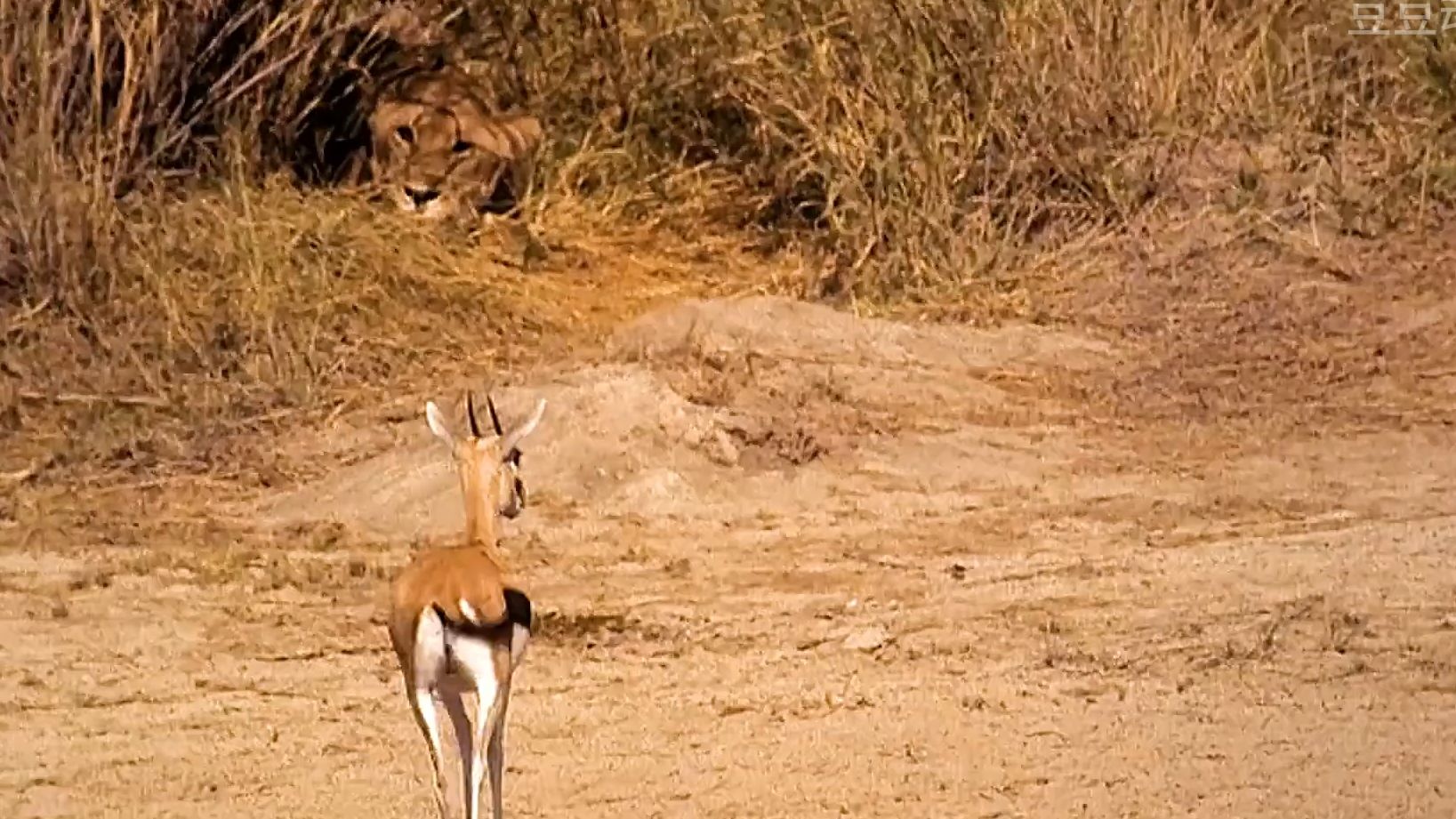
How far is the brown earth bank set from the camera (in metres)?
5.31

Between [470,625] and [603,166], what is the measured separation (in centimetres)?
729

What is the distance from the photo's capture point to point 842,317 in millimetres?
9227

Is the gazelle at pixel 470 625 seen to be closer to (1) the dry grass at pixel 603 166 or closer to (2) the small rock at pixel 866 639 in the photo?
(2) the small rock at pixel 866 639

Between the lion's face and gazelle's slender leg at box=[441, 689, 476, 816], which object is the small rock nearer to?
gazelle's slender leg at box=[441, 689, 476, 816]

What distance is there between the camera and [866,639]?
624 cm

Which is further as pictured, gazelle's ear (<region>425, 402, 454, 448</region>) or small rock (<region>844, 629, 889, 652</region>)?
small rock (<region>844, 629, 889, 652</region>)

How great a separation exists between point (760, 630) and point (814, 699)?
64cm

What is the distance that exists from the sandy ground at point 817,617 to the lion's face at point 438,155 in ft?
6.69

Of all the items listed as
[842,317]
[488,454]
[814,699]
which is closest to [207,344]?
[842,317]

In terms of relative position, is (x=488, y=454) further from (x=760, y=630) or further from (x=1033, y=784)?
(x=760, y=630)

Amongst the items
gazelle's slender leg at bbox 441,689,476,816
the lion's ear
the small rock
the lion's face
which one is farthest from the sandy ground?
the lion's ear

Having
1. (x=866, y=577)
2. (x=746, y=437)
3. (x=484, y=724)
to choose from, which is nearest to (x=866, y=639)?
(x=866, y=577)

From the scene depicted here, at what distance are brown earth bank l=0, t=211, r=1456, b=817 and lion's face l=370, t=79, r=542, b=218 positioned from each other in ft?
5.16

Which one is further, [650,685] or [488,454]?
[650,685]
